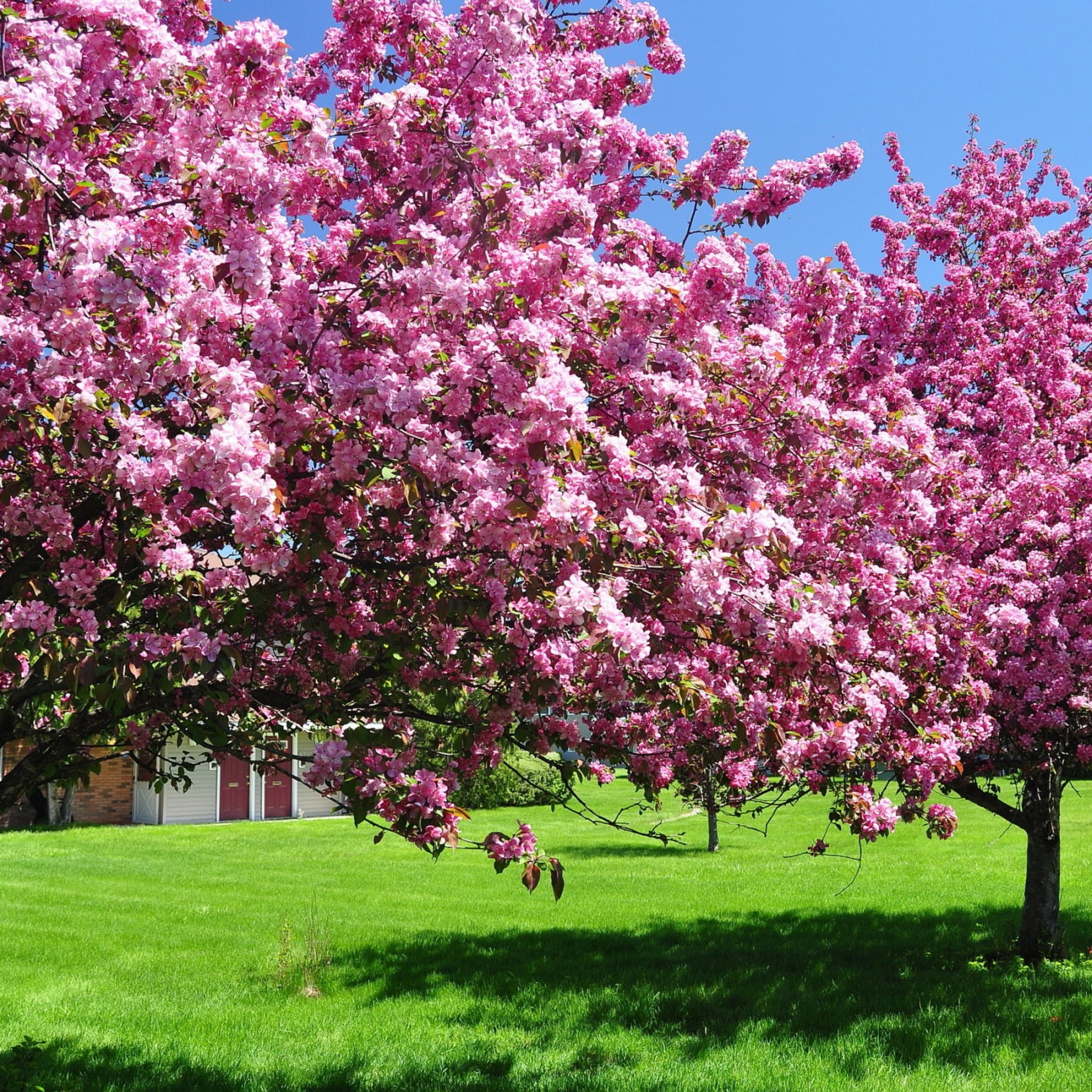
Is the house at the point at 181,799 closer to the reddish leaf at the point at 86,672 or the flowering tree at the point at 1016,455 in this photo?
the flowering tree at the point at 1016,455

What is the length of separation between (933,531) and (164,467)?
250 inches

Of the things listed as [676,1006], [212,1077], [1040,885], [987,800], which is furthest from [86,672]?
[1040,885]

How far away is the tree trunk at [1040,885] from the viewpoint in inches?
425

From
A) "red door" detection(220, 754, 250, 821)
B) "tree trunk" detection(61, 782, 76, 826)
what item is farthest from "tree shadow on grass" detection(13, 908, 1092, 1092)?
"tree trunk" detection(61, 782, 76, 826)

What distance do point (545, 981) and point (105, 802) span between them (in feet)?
74.6

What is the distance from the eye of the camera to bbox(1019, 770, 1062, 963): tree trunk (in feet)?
35.4

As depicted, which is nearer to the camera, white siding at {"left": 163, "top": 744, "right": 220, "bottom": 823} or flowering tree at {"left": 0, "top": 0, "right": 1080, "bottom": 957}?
flowering tree at {"left": 0, "top": 0, "right": 1080, "bottom": 957}

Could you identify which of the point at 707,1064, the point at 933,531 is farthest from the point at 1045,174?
the point at 707,1064

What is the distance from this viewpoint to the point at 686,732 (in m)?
6.63

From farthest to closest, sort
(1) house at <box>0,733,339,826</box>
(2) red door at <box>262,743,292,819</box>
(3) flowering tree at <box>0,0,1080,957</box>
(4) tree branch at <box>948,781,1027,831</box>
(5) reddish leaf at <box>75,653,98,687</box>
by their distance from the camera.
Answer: (2) red door at <box>262,743,292,819</box>
(1) house at <box>0,733,339,826</box>
(4) tree branch at <box>948,781,1027,831</box>
(3) flowering tree at <box>0,0,1080,957</box>
(5) reddish leaf at <box>75,653,98,687</box>

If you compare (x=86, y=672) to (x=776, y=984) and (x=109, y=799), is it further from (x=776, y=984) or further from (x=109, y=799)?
(x=109, y=799)

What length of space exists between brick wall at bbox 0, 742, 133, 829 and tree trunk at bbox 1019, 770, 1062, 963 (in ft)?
79.6

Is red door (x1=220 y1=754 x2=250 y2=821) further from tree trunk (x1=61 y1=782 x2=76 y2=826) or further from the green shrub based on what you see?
the green shrub

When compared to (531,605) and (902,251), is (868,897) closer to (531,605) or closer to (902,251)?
(902,251)
